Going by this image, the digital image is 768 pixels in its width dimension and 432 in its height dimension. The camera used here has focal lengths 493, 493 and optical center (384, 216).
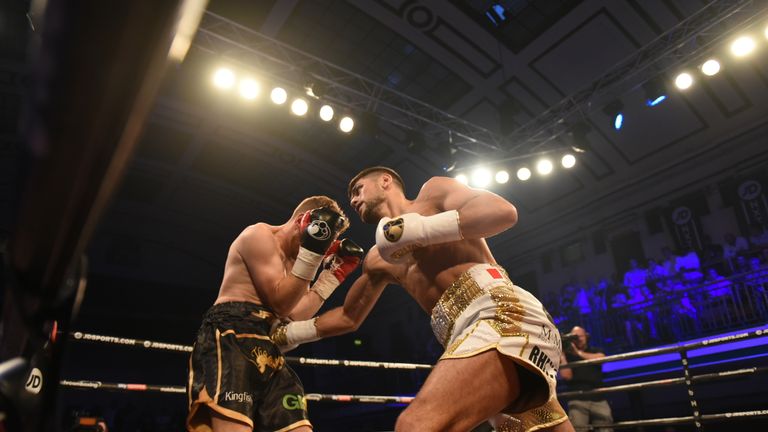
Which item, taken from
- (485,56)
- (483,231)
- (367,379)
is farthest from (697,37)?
(367,379)

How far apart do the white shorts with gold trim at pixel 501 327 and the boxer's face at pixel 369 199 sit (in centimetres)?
61

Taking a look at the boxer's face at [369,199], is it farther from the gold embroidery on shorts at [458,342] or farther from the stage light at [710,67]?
the stage light at [710,67]

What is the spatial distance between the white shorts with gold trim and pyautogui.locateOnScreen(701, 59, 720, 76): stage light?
20.3 ft

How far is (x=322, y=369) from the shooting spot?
46.1ft

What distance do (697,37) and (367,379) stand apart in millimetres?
9420

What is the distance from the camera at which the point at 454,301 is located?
70.2 inches

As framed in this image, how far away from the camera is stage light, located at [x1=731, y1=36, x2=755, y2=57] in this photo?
19.5ft

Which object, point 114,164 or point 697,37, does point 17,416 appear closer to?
point 114,164

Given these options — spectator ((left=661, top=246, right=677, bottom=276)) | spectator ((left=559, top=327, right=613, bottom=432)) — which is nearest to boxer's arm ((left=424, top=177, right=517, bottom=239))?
spectator ((left=559, top=327, right=613, bottom=432))

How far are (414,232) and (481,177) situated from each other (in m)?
6.65

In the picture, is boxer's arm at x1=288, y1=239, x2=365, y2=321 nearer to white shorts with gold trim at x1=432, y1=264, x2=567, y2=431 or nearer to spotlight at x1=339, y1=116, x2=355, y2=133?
white shorts with gold trim at x1=432, y1=264, x2=567, y2=431

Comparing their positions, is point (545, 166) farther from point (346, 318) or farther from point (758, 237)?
point (346, 318)

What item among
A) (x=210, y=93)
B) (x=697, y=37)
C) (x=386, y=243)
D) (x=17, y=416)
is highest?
(x=210, y=93)

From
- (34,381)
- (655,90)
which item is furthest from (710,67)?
(34,381)
